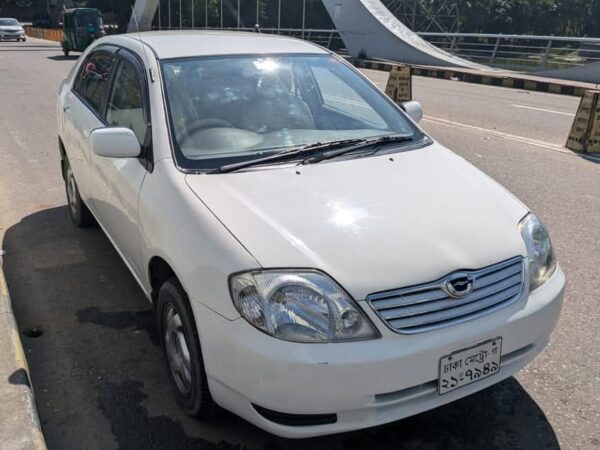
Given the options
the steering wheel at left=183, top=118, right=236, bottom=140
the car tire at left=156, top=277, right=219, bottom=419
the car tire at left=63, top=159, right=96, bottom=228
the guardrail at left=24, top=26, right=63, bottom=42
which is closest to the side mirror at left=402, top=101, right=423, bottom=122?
the steering wheel at left=183, top=118, right=236, bottom=140

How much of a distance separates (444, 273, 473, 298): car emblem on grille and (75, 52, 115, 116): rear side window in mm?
2810

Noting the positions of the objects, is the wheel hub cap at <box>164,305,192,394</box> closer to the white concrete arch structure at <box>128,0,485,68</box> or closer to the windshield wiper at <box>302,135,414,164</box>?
the windshield wiper at <box>302,135,414,164</box>

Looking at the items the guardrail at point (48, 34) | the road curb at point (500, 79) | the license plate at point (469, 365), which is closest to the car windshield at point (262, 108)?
the license plate at point (469, 365)

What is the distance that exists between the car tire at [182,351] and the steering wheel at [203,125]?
855 mm

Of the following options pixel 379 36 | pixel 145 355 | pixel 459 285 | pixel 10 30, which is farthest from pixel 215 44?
pixel 10 30

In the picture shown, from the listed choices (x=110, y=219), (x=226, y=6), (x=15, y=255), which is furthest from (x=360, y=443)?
(x=226, y=6)

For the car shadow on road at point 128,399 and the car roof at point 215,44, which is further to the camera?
the car roof at point 215,44

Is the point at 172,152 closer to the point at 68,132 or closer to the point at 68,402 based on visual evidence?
the point at 68,402

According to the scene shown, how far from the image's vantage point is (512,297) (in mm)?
2551

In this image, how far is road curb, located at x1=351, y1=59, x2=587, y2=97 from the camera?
56.0ft

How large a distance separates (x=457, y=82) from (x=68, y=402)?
61.0 feet

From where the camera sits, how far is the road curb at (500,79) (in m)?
17.1

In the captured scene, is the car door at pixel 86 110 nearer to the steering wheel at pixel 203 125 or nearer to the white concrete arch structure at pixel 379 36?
the steering wheel at pixel 203 125

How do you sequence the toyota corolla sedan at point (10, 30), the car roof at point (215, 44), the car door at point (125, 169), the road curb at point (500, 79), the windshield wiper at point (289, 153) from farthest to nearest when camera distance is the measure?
the toyota corolla sedan at point (10, 30), the road curb at point (500, 79), the car roof at point (215, 44), the car door at point (125, 169), the windshield wiper at point (289, 153)
